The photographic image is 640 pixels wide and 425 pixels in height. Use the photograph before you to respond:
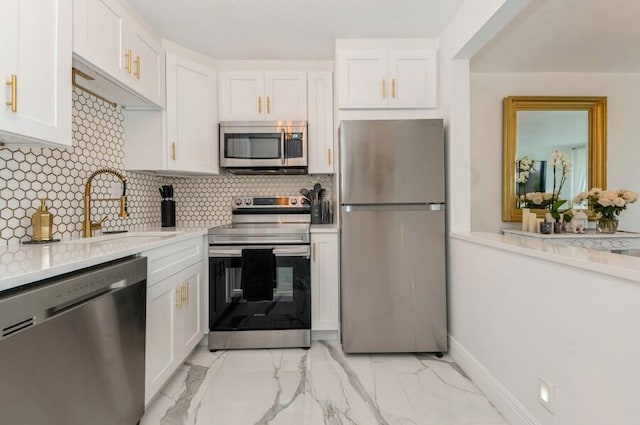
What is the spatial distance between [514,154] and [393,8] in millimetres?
1820

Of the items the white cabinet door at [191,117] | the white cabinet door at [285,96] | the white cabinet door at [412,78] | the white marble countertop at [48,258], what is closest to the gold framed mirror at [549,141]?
the white cabinet door at [412,78]

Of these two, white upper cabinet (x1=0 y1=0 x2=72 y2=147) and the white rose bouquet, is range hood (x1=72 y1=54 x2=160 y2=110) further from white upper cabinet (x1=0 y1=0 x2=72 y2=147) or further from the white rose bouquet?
the white rose bouquet

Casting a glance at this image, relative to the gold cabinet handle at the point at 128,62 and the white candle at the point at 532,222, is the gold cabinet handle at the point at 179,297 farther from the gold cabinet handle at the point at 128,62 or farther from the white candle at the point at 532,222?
the white candle at the point at 532,222

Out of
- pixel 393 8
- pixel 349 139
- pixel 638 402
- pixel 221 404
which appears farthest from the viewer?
pixel 349 139

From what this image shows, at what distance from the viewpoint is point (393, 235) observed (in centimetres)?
228

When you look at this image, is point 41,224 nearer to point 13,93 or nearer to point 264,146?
point 13,93

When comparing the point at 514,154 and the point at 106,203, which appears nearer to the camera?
the point at 106,203

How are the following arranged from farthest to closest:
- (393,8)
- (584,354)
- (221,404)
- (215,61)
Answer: (215,61) → (393,8) → (221,404) → (584,354)

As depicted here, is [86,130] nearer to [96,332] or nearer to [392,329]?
[96,332]

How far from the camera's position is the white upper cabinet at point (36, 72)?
1186mm

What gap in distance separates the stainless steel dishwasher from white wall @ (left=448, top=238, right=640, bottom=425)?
1.79m

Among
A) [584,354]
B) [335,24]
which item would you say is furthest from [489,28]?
[584,354]

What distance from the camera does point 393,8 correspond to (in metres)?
2.14

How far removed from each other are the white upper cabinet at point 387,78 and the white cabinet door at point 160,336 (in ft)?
5.94
